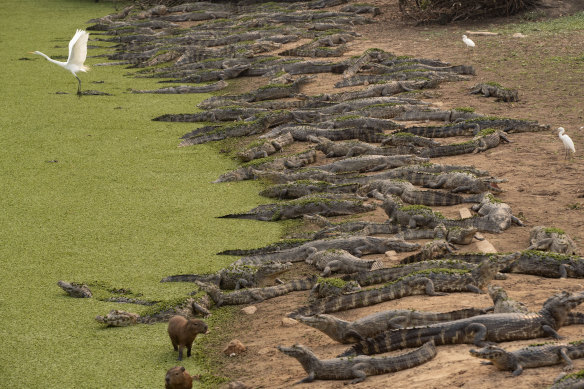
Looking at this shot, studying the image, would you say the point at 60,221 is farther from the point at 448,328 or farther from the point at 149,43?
the point at 149,43

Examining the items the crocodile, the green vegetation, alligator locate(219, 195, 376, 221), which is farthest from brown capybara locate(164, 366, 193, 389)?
the green vegetation

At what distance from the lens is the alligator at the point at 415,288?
520cm

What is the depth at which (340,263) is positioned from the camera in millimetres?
6023

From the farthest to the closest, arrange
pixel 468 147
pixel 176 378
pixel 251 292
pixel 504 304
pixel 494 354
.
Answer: pixel 468 147
pixel 251 292
pixel 504 304
pixel 176 378
pixel 494 354

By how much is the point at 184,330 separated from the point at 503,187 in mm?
4227

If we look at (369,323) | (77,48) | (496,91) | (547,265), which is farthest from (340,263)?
(77,48)

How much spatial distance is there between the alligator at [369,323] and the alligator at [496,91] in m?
7.07

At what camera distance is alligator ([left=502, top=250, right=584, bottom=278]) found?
5.28m

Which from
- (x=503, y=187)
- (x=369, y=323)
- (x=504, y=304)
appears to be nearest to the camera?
(x=504, y=304)

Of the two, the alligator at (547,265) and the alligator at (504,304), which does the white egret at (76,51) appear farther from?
the alligator at (504,304)

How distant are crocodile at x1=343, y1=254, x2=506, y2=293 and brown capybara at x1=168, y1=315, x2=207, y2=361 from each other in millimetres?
1506

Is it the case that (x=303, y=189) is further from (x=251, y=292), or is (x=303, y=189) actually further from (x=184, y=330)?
(x=184, y=330)

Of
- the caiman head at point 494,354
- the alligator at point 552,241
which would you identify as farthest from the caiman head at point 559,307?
the alligator at point 552,241

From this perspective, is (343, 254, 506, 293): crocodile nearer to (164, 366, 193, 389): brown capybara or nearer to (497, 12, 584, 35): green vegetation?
(164, 366, 193, 389): brown capybara
